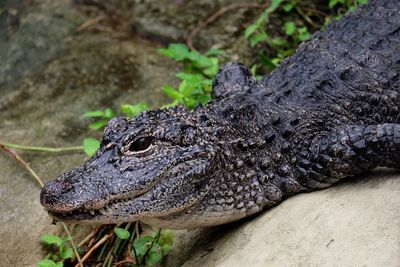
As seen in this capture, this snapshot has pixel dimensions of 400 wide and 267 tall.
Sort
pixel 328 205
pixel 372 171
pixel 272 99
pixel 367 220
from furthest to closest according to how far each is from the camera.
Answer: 1. pixel 272 99
2. pixel 372 171
3. pixel 328 205
4. pixel 367 220

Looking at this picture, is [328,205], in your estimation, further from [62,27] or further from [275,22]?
[62,27]

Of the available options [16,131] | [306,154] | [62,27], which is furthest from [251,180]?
[62,27]

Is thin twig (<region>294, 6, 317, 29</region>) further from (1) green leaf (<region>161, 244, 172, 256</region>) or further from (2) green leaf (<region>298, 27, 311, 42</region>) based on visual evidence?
(1) green leaf (<region>161, 244, 172, 256</region>)

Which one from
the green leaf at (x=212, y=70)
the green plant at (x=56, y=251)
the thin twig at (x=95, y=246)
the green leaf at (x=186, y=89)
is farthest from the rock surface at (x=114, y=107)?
the green leaf at (x=186, y=89)

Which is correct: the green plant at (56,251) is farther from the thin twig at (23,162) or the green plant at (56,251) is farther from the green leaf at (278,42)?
the green leaf at (278,42)

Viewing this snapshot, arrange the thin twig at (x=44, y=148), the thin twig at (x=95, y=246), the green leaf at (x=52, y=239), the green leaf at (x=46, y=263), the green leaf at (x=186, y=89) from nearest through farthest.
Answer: the green leaf at (x=46, y=263) → the green leaf at (x=52, y=239) → the thin twig at (x=95, y=246) → the green leaf at (x=186, y=89) → the thin twig at (x=44, y=148)

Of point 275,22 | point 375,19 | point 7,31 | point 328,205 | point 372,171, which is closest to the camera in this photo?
point 328,205

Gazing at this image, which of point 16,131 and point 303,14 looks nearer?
point 16,131

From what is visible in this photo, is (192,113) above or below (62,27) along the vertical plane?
above
